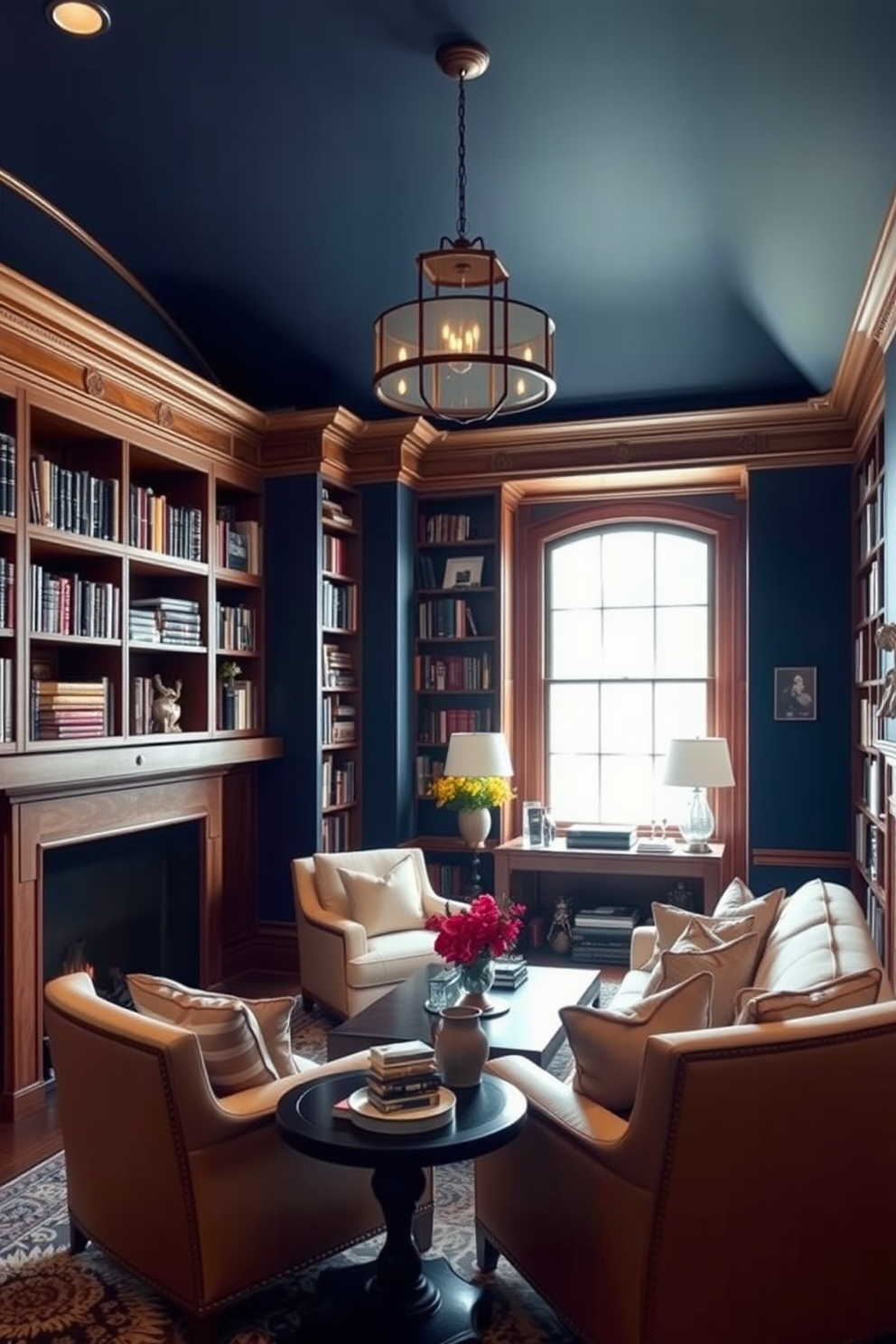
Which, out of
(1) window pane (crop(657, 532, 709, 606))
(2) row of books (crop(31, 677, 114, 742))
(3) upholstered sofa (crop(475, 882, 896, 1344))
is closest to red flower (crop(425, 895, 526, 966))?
(3) upholstered sofa (crop(475, 882, 896, 1344))

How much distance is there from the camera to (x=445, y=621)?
642 centimetres

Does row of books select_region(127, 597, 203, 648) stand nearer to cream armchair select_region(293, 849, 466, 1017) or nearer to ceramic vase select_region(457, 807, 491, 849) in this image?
cream armchair select_region(293, 849, 466, 1017)

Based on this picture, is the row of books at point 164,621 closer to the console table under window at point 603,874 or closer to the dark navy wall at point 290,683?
the dark navy wall at point 290,683

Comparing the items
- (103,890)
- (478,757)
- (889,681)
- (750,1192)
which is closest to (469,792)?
(478,757)

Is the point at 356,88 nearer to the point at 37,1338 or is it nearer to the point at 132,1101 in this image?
the point at 132,1101

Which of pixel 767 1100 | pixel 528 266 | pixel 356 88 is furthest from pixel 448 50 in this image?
pixel 767 1100

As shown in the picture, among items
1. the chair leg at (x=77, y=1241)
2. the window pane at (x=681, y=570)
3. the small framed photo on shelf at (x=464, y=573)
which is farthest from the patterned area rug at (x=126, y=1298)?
the window pane at (x=681, y=570)

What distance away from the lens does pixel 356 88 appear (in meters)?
3.70

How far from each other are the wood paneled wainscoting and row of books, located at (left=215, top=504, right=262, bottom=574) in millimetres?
1057

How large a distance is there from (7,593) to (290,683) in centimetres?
206

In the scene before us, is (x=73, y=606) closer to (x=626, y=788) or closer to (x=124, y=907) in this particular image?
(x=124, y=907)

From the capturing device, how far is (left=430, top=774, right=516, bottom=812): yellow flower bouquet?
5.90 meters

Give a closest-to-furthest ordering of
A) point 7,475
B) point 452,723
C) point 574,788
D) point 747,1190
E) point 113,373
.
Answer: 1. point 747,1190
2. point 7,475
3. point 113,373
4. point 452,723
5. point 574,788

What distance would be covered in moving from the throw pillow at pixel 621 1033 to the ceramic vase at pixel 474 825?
11.1 ft
